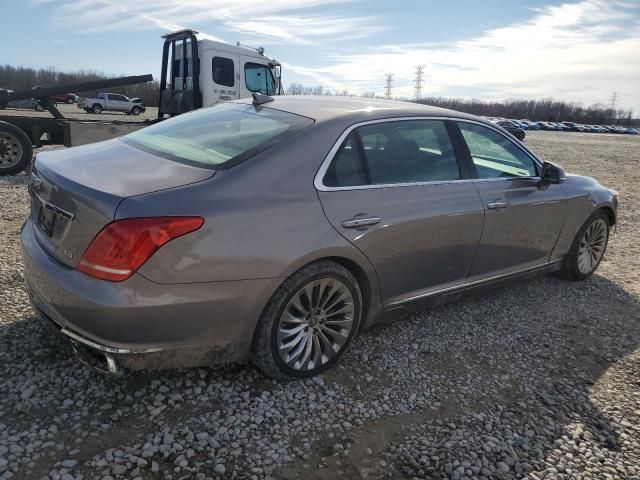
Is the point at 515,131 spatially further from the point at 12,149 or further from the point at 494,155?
the point at 494,155

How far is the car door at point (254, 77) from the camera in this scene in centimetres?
1137

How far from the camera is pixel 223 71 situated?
10992 mm

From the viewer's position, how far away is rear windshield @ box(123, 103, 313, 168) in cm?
287

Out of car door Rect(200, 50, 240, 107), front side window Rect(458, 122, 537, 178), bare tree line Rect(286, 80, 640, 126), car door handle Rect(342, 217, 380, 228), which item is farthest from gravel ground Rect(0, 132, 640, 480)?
bare tree line Rect(286, 80, 640, 126)

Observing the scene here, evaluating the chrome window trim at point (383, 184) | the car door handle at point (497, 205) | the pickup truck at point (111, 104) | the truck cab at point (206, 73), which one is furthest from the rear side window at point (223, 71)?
the pickup truck at point (111, 104)

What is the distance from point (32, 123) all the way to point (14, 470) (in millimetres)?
9064

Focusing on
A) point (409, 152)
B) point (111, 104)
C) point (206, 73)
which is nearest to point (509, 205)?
point (409, 152)

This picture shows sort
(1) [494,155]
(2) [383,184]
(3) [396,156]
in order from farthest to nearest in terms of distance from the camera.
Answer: (1) [494,155] < (3) [396,156] < (2) [383,184]

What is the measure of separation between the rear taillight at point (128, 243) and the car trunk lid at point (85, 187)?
0.07m

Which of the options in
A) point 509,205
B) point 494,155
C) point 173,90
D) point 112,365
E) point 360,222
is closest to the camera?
point 112,365

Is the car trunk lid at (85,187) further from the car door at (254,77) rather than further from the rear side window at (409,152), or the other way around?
the car door at (254,77)

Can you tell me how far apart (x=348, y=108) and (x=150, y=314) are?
1854 millimetres

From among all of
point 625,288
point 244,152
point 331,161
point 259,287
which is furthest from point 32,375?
point 625,288

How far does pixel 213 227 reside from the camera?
2.43m
